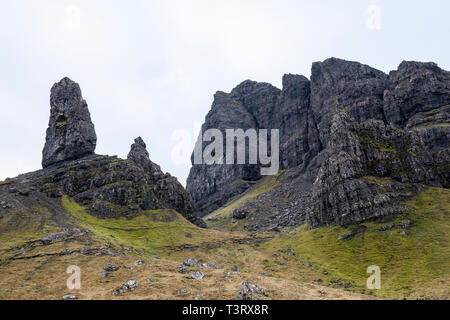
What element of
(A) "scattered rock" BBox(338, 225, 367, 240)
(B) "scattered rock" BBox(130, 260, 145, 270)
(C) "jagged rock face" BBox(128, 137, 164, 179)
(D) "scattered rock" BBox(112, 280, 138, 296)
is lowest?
(D) "scattered rock" BBox(112, 280, 138, 296)

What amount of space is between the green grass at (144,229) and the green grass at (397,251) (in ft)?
111

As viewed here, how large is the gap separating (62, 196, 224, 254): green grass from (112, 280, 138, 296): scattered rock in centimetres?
4700

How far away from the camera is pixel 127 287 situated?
52.4m

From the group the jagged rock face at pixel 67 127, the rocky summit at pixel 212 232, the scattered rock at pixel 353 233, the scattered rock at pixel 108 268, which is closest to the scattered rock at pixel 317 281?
the rocky summit at pixel 212 232

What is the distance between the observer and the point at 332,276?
8306 centimetres

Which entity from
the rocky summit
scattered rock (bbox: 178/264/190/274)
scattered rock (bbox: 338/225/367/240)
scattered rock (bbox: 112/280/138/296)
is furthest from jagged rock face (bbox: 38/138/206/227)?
scattered rock (bbox: 112/280/138/296)

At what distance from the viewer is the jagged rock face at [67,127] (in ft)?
550

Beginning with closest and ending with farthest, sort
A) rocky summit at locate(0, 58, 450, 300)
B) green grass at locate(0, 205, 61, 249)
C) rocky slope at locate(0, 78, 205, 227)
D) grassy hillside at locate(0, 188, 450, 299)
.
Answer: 1. grassy hillside at locate(0, 188, 450, 299)
2. rocky summit at locate(0, 58, 450, 300)
3. green grass at locate(0, 205, 61, 249)
4. rocky slope at locate(0, 78, 205, 227)

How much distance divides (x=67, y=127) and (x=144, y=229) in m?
88.8

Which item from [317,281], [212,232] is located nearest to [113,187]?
[212,232]

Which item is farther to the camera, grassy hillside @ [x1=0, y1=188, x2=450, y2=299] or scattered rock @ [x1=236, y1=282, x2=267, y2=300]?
grassy hillside @ [x1=0, y1=188, x2=450, y2=299]

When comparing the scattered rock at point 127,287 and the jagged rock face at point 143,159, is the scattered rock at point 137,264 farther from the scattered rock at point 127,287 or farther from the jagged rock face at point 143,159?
the jagged rock face at point 143,159

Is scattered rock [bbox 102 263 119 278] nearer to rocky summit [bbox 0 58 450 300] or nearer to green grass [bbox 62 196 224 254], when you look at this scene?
rocky summit [bbox 0 58 450 300]

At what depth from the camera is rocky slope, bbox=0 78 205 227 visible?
432ft
